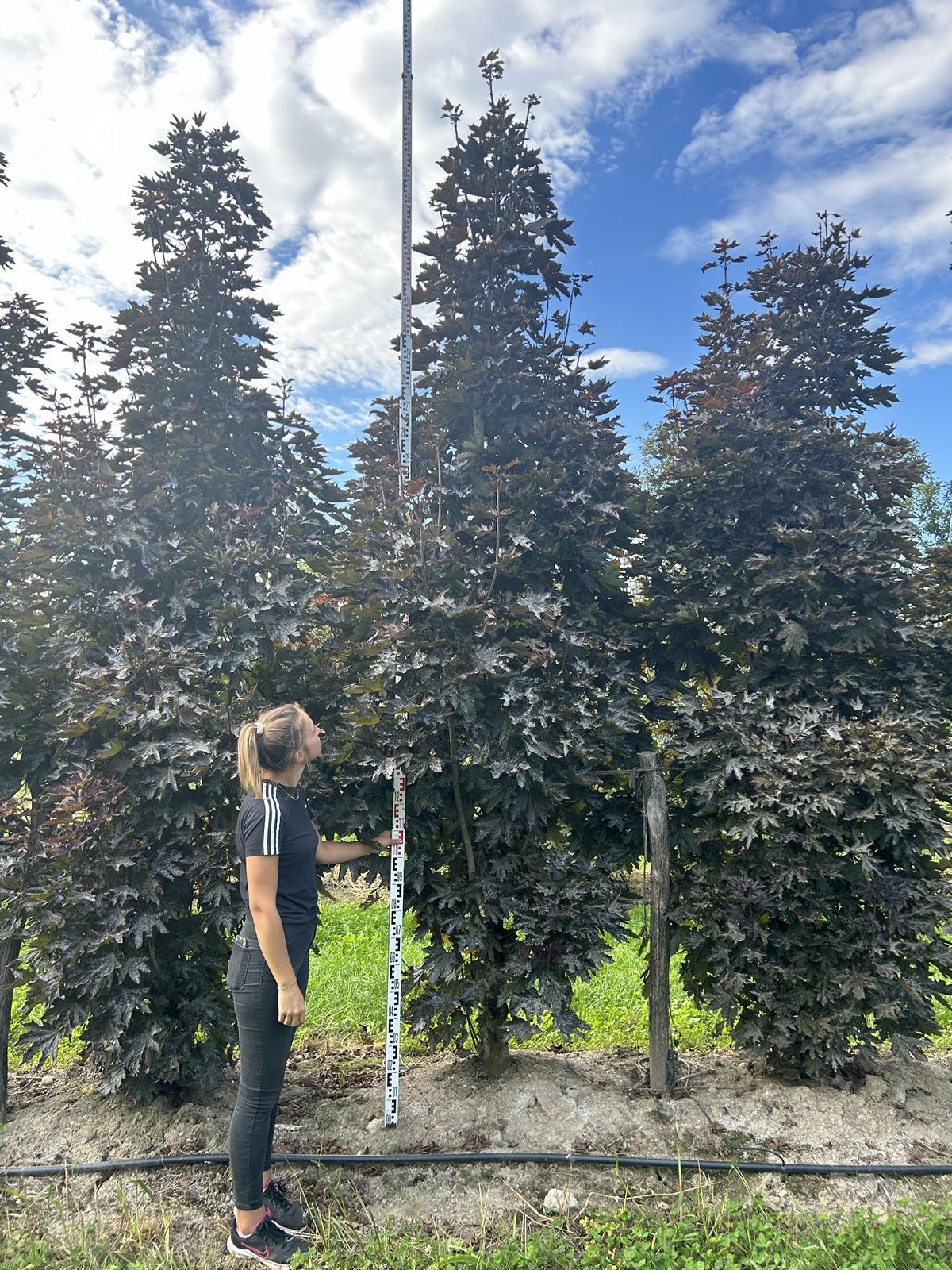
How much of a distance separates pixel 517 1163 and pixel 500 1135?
172 millimetres

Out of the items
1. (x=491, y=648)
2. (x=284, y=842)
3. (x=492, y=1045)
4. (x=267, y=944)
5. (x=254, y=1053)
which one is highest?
(x=491, y=648)

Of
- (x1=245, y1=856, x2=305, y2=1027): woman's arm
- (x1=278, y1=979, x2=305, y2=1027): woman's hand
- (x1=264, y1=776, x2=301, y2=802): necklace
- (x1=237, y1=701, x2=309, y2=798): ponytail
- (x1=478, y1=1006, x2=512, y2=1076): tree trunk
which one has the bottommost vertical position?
(x1=478, y1=1006, x2=512, y2=1076): tree trunk

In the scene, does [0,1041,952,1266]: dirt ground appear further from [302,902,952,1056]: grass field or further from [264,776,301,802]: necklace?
[264,776,301,802]: necklace

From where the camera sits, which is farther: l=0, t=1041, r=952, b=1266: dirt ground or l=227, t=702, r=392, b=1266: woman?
l=0, t=1041, r=952, b=1266: dirt ground

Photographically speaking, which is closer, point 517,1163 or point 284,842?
point 284,842

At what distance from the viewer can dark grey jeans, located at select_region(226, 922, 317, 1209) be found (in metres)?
2.66

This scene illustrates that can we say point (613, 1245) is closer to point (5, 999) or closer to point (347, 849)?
point (347, 849)

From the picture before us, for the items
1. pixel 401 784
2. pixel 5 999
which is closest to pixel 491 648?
pixel 401 784

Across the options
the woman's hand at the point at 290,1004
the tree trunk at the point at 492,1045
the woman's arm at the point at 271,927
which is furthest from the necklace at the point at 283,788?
the tree trunk at the point at 492,1045

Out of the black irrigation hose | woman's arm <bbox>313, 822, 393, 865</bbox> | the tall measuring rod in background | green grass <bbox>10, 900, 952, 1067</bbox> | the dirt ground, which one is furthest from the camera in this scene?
green grass <bbox>10, 900, 952, 1067</bbox>

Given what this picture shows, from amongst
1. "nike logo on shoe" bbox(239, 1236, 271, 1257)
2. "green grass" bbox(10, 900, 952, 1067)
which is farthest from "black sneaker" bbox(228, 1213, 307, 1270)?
"green grass" bbox(10, 900, 952, 1067)

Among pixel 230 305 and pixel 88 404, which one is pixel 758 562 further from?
pixel 88 404

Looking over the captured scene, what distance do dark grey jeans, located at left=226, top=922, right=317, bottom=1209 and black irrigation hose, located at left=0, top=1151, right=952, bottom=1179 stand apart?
0.62m

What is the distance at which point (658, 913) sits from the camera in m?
3.81
